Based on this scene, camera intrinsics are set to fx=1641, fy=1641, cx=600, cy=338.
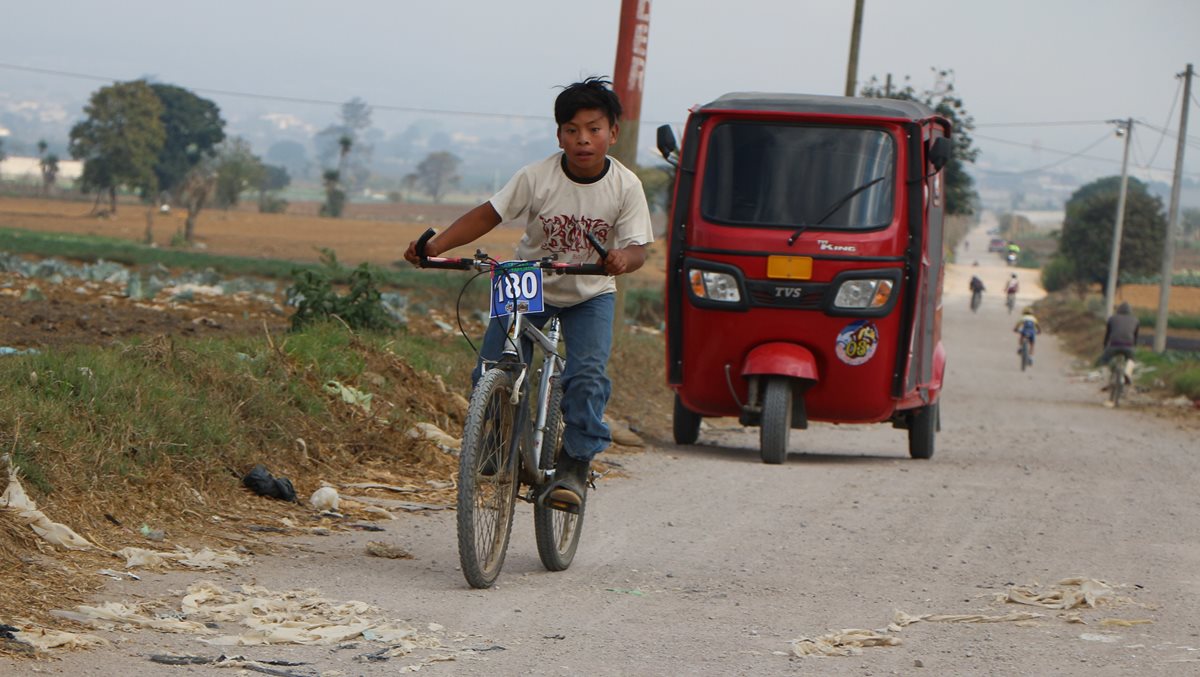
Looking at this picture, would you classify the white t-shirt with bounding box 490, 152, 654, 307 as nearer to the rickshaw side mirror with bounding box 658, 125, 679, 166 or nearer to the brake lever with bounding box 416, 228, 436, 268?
the brake lever with bounding box 416, 228, 436, 268

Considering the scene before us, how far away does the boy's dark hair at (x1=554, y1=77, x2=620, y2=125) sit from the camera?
636cm

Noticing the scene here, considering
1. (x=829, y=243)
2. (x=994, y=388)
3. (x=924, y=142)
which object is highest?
(x=924, y=142)

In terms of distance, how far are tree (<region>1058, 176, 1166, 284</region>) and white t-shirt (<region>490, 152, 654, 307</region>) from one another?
258ft

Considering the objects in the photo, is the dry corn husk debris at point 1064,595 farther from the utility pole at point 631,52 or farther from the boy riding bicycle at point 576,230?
the utility pole at point 631,52

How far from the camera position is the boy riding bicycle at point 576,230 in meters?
6.36

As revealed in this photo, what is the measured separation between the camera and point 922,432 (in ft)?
44.3

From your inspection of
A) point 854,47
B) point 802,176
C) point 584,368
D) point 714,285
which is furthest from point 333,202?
point 584,368

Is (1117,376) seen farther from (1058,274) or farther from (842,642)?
(1058,274)

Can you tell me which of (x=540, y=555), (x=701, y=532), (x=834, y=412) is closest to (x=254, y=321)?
(x=834, y=412)

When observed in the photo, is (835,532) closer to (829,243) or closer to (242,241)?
(829,243)

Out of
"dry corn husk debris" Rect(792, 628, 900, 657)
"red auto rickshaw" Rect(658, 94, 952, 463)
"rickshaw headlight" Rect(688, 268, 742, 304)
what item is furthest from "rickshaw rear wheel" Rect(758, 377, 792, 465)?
"dry corn husk debris" Rect(792, 628, 900, 657)

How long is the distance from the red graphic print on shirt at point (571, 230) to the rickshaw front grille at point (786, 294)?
577cm

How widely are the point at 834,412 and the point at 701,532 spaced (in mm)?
4753

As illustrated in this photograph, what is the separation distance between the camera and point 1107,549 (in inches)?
311
